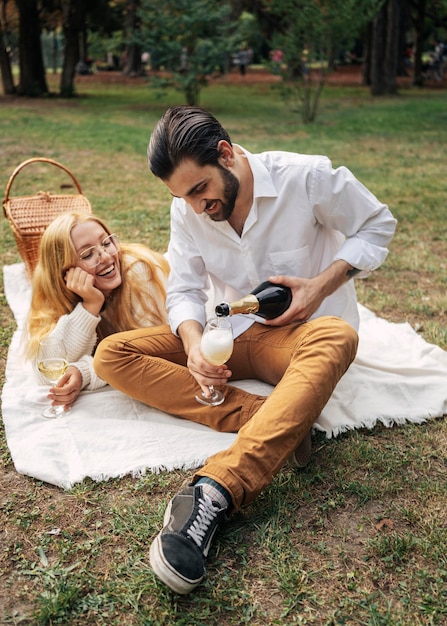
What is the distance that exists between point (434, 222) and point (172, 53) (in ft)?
35.1

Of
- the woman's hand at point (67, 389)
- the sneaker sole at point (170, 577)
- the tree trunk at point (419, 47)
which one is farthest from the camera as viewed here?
the tree trunk at point (419, 47)

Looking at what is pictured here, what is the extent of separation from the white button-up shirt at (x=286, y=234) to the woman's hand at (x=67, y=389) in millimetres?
620

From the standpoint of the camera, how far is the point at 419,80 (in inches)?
998

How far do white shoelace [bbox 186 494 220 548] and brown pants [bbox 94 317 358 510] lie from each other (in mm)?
83

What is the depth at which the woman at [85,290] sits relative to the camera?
11.5 feet

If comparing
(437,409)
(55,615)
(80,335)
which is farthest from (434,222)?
(55,615)

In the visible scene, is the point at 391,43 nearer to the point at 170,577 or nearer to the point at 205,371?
the point at 205,371

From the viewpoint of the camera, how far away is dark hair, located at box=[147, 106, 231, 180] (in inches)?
106

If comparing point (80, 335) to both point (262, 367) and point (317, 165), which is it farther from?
point (317, 165)

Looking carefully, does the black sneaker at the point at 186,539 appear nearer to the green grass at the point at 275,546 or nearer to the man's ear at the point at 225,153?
the green grass at the point at 275,546

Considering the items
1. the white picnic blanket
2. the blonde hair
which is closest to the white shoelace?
the white picnic blanket

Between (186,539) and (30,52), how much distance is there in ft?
68.4

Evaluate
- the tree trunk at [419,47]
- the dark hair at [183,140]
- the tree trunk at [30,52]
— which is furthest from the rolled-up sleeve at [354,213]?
the tree trunk at [419,47]

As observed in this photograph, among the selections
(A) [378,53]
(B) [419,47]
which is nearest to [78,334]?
(A) [378,53]
